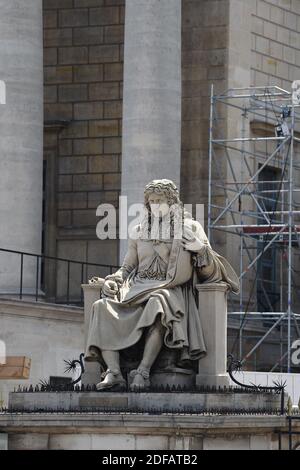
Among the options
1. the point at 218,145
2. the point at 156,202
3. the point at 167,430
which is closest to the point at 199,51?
the point at 218,145

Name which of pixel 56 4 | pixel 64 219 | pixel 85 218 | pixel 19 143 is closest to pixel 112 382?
pixel 19 143

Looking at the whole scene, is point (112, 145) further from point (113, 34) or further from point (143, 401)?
point (143, 401)

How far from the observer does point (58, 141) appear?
54.9m

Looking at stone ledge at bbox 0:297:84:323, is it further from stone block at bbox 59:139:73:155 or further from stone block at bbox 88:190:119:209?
stone block at bbox 59:139:73:155

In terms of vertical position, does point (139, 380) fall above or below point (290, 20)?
below

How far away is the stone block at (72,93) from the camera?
180 ft

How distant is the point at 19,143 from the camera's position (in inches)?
1877

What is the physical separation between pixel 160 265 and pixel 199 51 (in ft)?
73.4

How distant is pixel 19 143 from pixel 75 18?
26.9ft

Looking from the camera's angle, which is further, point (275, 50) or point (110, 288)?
point (275, 50)

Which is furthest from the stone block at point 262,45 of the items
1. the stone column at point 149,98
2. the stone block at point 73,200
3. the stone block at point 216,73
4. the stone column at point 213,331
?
the stone column at point 213,331

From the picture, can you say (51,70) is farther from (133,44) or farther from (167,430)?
(167,430)

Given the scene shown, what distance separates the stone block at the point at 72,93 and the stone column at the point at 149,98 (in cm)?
594

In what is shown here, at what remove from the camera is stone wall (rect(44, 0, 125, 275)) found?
A: 5409 centimetres
